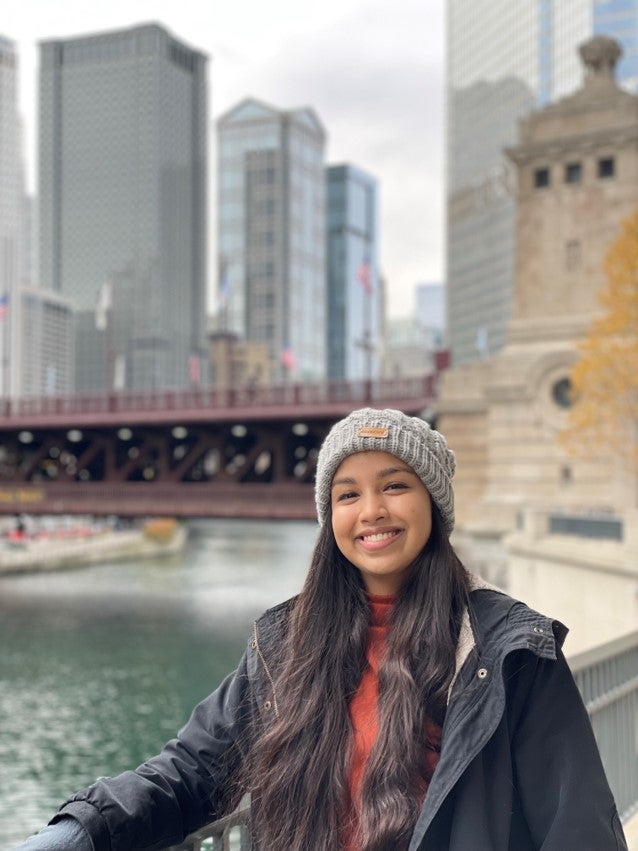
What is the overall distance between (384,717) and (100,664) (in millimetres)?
34023

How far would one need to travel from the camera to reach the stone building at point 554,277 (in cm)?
3450

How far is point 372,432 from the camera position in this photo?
378 cm

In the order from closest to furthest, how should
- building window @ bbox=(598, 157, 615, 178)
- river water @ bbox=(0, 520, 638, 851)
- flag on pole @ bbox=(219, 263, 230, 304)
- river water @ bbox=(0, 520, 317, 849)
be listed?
river water @ bbox=(0, 520, 638, 851) < river water @ bbox=(0, 520, 317, 849) < building window @ bbox=(598, 157, 615, 178) < flag on pole @ bbox=(219, 263, 230, 304)

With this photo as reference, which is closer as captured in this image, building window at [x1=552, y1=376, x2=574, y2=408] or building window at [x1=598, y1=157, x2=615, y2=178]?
building window at [x1=552, y1=376, x2=574, y2=408]

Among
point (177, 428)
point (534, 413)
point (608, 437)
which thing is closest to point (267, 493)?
point (177, 428)

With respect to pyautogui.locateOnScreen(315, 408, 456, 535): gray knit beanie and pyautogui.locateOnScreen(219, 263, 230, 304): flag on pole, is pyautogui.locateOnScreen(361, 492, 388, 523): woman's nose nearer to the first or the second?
pyautogui.locateOnScreen(315, 408, 456, 535): gray knit beanie

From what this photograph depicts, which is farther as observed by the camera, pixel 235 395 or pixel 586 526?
pixel 235 395

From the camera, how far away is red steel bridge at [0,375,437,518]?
4288cm

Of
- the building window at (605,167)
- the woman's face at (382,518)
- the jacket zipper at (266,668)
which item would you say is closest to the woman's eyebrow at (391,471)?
the woman's face at (382,518)

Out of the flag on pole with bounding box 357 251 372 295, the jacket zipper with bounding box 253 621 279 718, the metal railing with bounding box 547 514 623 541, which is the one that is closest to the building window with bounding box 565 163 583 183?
the metal railing with bounding box 547 514 623 541

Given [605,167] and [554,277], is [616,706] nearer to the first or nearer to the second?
[554,277]

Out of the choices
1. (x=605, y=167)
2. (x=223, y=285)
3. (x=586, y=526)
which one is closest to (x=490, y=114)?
(x=223, y=285)

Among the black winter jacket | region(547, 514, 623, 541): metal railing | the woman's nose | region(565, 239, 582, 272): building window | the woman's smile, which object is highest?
region(565, 239, 582, 272): building window

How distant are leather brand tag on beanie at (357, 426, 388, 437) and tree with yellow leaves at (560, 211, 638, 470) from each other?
1059 inches
